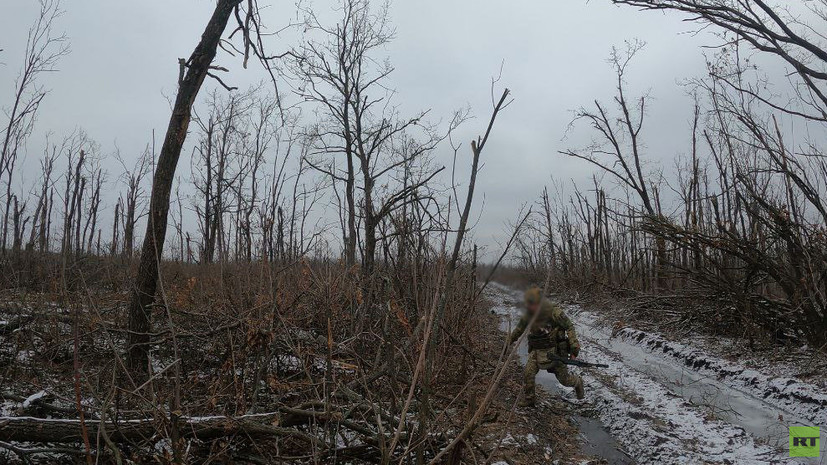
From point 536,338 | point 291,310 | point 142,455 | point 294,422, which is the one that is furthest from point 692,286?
point 142,455

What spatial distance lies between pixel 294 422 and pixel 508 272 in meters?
2.64

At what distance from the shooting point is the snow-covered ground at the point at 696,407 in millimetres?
4324

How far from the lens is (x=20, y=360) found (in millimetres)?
4988

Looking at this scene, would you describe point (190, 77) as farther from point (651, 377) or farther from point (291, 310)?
point (651, 377)

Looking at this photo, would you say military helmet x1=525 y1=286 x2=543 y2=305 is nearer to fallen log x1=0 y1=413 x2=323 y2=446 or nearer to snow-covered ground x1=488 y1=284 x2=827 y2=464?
snow-covered ground x1=488 y1=284 x2=827 y2=464

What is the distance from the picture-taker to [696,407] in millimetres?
5559

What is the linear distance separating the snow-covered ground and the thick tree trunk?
3762 millimetres

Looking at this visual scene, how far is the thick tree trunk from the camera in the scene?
495cm

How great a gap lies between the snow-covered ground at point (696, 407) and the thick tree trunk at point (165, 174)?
3762 millimetres

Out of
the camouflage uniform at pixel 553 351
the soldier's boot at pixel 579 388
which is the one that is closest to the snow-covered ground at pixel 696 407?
the soldier's boot at pixel 579 388

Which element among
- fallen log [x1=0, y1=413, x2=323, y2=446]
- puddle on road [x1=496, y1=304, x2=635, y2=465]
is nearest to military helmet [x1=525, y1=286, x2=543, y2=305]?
fallen log [x1=0, y1=413, x2=323, y2=446]

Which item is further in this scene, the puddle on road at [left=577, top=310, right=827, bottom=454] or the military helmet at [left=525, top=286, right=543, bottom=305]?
the puddle on road at [left=577, top=310, right=827, bottom=454]

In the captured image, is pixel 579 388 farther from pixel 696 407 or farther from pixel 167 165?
pixel 167 165

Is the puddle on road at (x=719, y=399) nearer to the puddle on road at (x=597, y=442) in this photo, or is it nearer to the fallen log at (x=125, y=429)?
the puddle on road at (x=597, y=442)
